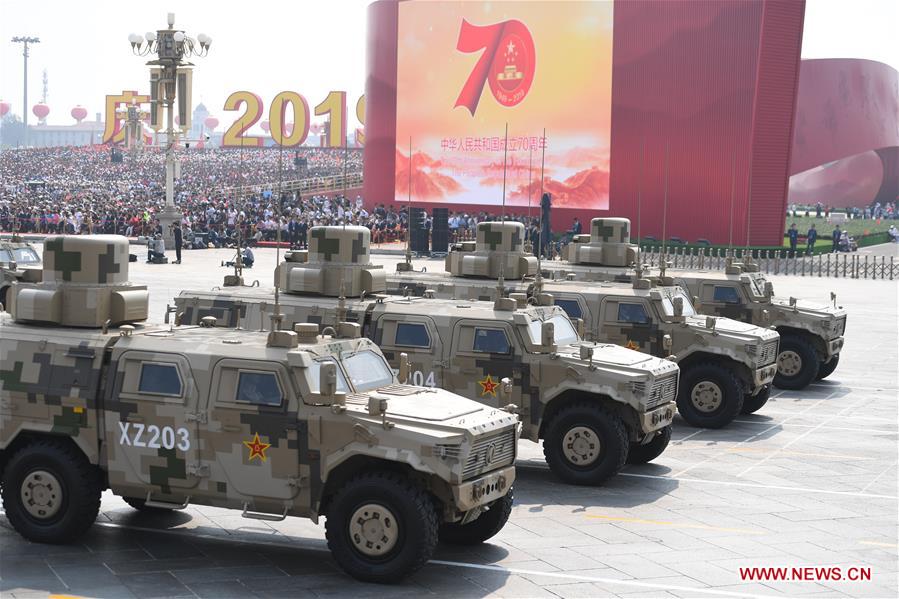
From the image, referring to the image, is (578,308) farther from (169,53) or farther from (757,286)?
(169,53)

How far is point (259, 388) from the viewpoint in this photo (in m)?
10.6

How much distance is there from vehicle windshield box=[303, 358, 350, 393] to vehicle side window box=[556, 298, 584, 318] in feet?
25.1

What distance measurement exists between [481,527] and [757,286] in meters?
12.5

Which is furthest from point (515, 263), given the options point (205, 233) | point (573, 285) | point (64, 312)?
point (205, 233)

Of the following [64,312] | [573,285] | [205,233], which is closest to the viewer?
[64,312]

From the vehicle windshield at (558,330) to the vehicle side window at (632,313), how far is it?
2.83m

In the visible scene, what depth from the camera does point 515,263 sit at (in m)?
20.7

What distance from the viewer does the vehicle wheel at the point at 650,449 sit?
15008mm

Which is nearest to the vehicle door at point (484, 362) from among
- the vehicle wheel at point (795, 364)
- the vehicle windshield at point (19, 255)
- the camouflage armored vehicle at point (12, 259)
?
the vehicle wheel at point (795, 364)

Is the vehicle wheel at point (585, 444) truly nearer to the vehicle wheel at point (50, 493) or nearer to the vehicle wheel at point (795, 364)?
the vehicle wheel at point (50, 493)

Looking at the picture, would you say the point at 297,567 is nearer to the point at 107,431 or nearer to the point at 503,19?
the point at 107,431

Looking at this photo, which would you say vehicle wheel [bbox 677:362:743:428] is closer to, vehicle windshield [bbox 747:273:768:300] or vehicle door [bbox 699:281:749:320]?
vehicle door [bbox 699:281:749:320]

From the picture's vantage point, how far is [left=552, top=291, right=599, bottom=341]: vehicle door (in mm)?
18016

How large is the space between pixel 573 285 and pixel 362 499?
30.7 feet
